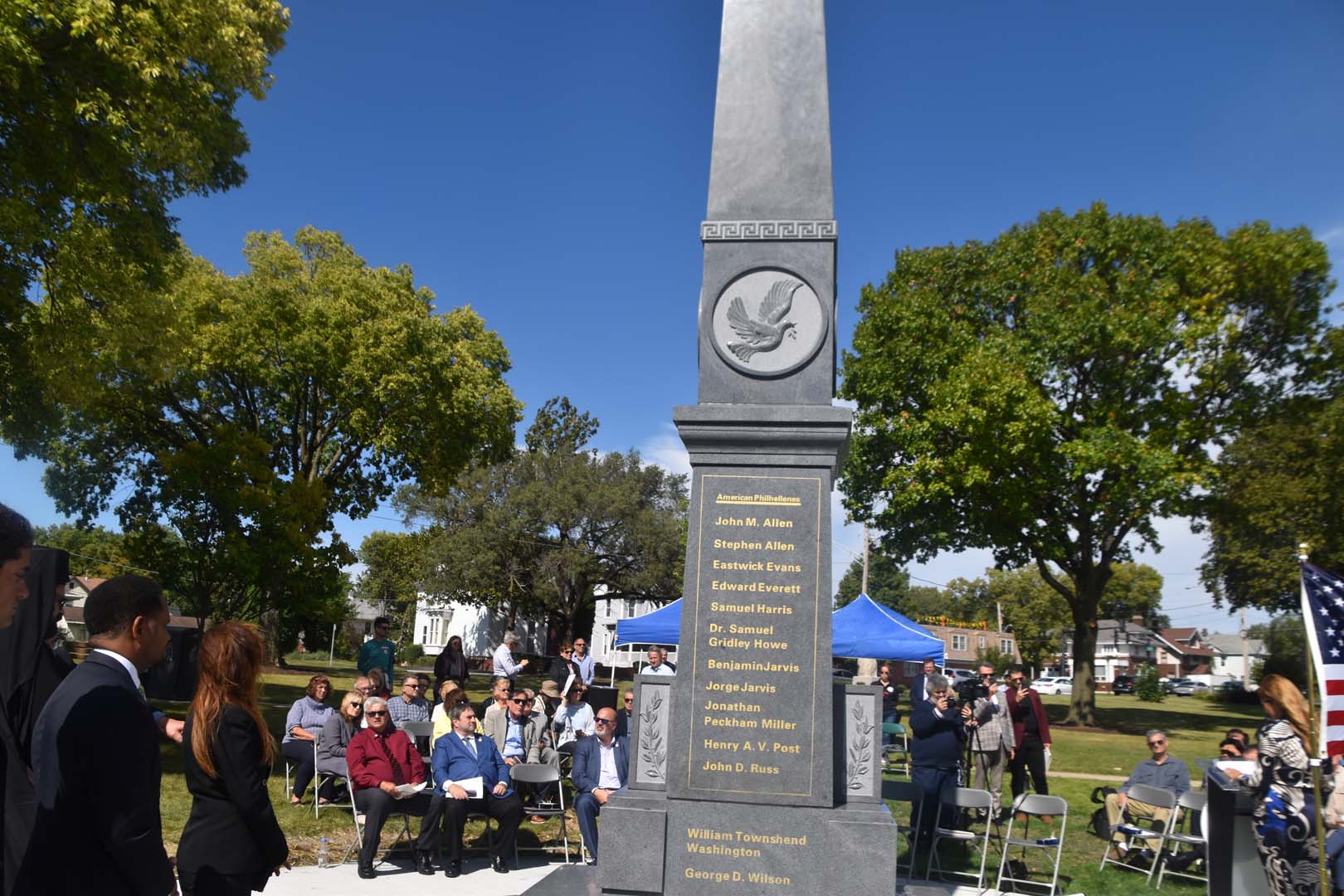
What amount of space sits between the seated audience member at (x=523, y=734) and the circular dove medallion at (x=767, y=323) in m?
6.32

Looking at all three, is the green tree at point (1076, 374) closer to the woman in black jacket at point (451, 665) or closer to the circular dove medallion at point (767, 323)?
the woman in black jacket at point (451, 665)

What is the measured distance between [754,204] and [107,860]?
599 centimetres

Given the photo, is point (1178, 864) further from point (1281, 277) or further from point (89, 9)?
point (1281, 277)

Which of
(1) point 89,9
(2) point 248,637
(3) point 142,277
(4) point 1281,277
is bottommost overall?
(2) point 248,637

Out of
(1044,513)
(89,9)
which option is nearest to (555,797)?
(89,9)

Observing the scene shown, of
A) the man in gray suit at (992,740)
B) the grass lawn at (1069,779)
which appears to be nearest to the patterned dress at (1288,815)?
the grass lawn at (1069,779)

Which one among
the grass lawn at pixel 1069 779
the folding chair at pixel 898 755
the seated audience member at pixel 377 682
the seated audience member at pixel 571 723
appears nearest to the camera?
the grass lawn at pixel 1069 779

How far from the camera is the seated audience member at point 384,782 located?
9.11m

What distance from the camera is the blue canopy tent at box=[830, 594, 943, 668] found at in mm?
19000

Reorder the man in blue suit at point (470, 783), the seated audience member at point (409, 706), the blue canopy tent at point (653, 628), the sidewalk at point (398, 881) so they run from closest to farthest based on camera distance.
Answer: the sidewalk at point (398, 881), the man in blue suit at point (470, 783), the seated audience member at point (409, 706), the blue canopy tent at point (653, 628)

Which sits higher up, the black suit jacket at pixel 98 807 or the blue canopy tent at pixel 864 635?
the blue canopy tent at pixel 864 635

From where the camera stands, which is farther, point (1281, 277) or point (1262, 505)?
point (1262, 505)

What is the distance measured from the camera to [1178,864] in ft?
34.3

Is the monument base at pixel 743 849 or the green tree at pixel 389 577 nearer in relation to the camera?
the monument base at pixel 743 849
